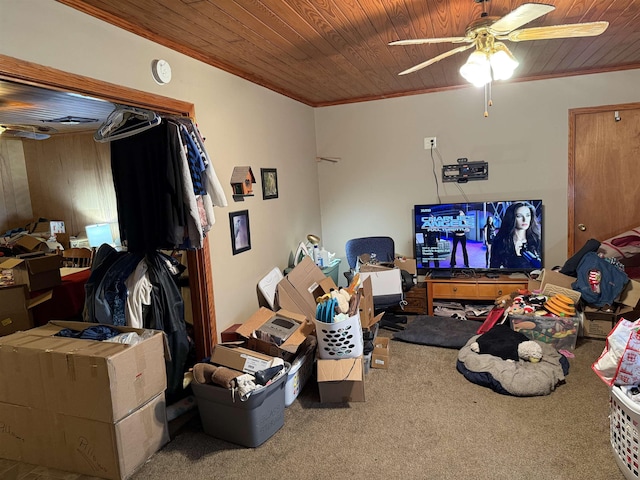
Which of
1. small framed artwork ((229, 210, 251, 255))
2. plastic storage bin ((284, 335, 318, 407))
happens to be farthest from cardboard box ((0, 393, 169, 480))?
small framed artwork ((229, 210, 251, 255))

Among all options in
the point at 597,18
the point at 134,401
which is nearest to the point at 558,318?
the point at 597,18

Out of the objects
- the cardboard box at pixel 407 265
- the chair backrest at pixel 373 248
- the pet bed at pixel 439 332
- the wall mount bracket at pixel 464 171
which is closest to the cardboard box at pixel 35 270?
the chair backrest at pixel 373 248

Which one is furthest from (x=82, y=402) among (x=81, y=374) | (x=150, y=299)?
(x=150, y=299)

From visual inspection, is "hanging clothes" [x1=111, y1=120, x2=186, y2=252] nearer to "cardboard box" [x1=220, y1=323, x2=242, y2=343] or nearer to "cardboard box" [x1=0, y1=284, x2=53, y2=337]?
"cardboard box" [x1=220, y1=323, x2=242, y2=343]

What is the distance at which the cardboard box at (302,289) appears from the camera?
3.38 metres

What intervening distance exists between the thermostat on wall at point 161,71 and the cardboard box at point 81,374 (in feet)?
4.70

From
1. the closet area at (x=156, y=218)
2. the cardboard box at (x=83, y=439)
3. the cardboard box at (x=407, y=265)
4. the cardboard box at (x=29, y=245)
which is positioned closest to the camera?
the cardboard box at (x=83, y=439)

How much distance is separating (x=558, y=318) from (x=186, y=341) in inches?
108

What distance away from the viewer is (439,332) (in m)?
3.65

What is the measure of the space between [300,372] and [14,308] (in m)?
2.38

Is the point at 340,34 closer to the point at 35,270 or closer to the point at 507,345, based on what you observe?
the point at 507,345

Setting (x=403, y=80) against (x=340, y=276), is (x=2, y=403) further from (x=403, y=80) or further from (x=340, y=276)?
(x=403, y=80)

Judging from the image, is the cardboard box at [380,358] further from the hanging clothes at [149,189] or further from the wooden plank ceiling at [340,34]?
the wooden plank ceiling at [340,34]

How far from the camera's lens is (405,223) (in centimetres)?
459
